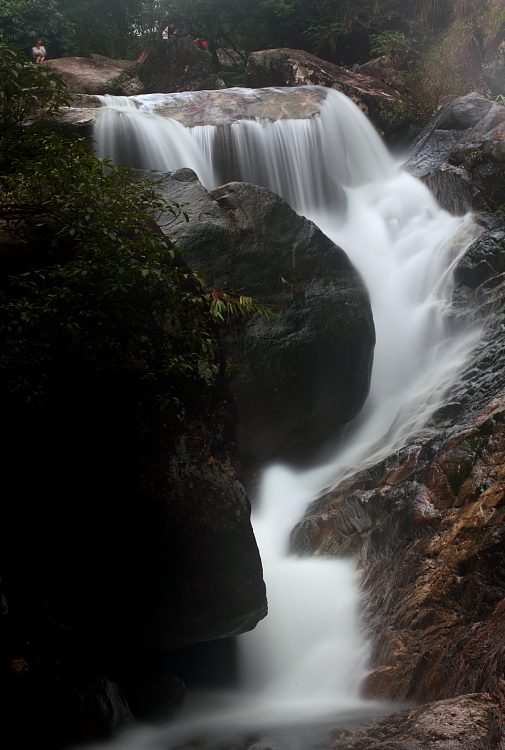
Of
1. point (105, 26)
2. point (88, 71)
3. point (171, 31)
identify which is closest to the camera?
point (88, 71)

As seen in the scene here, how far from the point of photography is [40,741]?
9.14 ft

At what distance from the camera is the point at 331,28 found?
16656 mm

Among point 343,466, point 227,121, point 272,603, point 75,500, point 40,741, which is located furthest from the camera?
point 227,121

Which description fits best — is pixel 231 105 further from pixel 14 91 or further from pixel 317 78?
pixel 14 91

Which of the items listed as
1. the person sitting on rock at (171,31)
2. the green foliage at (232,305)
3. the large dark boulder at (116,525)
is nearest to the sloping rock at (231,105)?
the green foliage at (232,305)

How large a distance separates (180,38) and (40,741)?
1940 cm

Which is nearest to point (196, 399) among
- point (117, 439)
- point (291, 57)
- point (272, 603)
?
point (117, 439)

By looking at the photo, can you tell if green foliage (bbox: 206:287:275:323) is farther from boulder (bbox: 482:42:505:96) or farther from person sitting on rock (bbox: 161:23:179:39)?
person sitting on rock (bbox: 161:23:179:39)

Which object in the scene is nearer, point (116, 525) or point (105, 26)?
point (116, 525)

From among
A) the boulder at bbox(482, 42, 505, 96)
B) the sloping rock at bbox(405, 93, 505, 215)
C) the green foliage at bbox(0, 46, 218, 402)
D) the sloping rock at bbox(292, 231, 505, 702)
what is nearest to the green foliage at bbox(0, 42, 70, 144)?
the green foliage at bbox(0, 46, 218, 402)

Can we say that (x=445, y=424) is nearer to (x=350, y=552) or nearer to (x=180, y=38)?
(x=350, y=552)

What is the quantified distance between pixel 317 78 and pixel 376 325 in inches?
327

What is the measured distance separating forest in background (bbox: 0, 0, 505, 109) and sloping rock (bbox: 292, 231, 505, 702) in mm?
12285

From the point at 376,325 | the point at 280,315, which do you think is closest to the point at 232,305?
the point at 280,315
